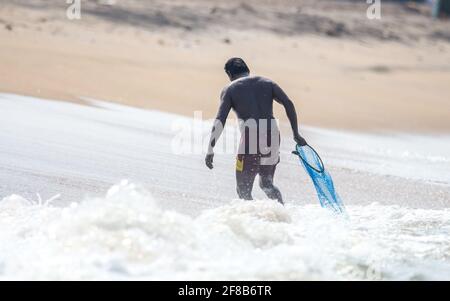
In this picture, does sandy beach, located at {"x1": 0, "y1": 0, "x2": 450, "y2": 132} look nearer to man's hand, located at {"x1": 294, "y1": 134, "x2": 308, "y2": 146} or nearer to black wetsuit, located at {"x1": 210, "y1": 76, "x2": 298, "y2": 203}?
black wetsuit, located at {"x1": 210, "y1": 76, "x2": 298, "y2": 203}

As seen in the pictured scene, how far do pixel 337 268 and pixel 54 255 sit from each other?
7.04 ft

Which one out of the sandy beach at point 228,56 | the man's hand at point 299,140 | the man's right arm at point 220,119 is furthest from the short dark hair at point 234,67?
the sandy beach at point 228,56

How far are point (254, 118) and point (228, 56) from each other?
46.8ft

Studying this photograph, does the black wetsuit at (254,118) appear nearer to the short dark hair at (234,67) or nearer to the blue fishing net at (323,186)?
the short dark hair at (234,67)

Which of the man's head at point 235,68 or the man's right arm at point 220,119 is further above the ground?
the man's head at point 235,68

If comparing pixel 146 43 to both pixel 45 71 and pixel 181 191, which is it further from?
pixel 181 191

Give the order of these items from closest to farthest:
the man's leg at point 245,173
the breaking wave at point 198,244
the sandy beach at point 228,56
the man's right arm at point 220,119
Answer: the breaking wave at point 198,244
the man's right arm at point 220,119
the man's leg at point 245,173
the sandy beach at point 228,56

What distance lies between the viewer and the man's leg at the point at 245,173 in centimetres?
944

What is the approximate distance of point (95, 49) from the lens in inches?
851

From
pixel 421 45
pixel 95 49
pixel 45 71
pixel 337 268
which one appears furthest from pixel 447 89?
pixel 337 268

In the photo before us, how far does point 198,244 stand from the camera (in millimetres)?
8000

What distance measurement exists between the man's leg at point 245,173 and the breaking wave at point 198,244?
125 mm

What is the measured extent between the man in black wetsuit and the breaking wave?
0.97 ft

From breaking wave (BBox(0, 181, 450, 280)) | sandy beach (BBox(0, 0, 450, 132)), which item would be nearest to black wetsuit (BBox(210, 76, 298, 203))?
breaking wave (BBox(0, 181, 450, 280))
